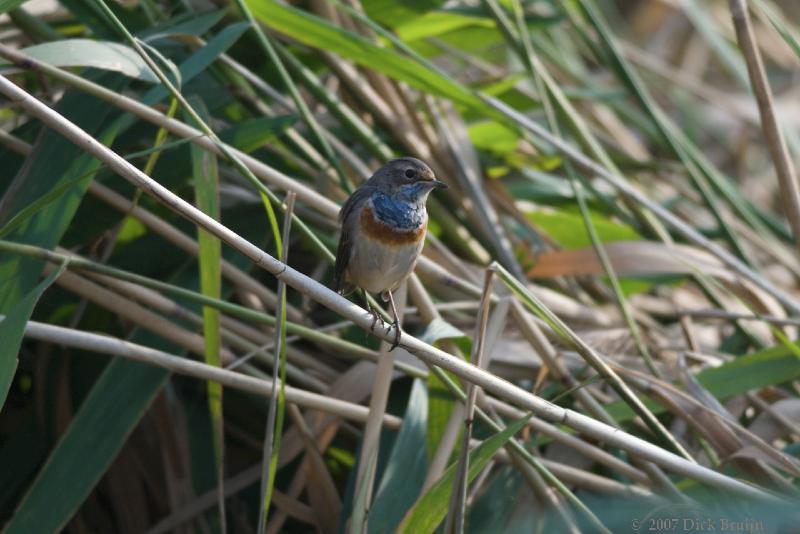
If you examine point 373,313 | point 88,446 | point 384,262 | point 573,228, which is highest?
point 384,262

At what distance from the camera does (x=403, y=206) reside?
9.86ft

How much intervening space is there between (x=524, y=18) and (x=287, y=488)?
2.22 metres

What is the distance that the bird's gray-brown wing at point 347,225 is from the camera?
2.97 m

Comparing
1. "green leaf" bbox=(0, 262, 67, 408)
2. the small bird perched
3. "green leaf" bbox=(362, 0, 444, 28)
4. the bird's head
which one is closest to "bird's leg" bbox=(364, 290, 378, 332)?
the small bird perched

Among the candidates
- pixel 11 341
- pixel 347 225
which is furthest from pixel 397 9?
pixel 11 341

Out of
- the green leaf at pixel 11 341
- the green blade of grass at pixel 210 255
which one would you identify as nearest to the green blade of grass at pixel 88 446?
the green blade of grass at pixel 210 255

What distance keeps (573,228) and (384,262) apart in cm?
153

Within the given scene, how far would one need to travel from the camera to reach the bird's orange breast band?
2.89 metres

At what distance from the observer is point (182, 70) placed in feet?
9.59

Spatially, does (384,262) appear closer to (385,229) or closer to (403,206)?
(385,229)

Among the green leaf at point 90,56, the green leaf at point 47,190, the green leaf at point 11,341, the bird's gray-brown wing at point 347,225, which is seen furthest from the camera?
the bird's gray-brown wing at point 347,225

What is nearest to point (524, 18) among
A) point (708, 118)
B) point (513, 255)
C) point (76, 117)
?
point (513, 255)

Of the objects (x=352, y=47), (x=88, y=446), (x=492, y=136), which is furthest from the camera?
(x=492, y=136)

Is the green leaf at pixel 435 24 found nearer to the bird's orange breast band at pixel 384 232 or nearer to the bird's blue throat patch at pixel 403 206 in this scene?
the bird's blue throat patch at pixel 403 206
